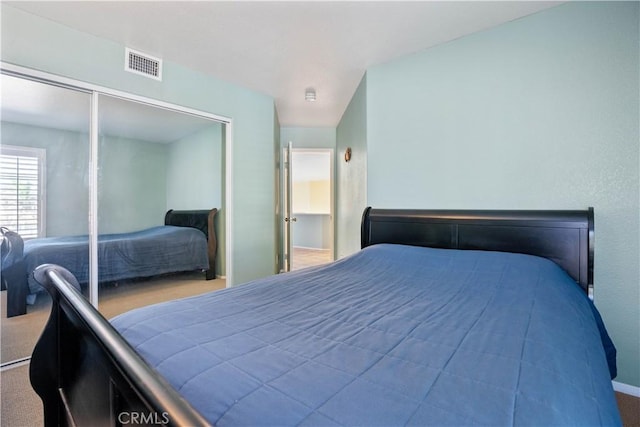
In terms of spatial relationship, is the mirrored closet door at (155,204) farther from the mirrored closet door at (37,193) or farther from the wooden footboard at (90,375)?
the wooden footboard at (90,375)

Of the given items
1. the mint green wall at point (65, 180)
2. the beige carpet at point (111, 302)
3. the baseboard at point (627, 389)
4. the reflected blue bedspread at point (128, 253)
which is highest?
the mint green wall at point (65, 180)

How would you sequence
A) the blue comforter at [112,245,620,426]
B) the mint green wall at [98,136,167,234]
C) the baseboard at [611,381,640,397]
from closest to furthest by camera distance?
the blue comforter at [112,245,620,426] → the baseboard at [611,381,640,397] → the mint green wall at [98,136,167,234]

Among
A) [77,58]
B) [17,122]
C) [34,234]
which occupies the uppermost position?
[77,58]

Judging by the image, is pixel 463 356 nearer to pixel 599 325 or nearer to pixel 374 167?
pixel 599 325

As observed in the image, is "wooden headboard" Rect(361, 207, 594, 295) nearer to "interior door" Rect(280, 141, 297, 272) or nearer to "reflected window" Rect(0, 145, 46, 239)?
"interior door" Rect(280, 141, 297, 272)

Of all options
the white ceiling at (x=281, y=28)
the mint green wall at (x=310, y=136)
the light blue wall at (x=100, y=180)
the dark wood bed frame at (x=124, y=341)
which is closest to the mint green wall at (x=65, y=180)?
the light blue wall at (x=100, y=180)

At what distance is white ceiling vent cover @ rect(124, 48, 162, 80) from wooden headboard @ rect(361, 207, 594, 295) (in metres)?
2.35

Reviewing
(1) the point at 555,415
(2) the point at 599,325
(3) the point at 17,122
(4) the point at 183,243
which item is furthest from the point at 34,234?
(2) the point at 599,325

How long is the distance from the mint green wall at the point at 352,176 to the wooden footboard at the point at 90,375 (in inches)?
89.2

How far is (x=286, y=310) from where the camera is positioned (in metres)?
1.13

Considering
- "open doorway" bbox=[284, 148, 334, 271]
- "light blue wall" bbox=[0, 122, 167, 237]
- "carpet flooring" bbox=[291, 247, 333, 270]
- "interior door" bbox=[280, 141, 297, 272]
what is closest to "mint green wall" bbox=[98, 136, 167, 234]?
"light blue wall" bbox=[0, 122, 167, 237]

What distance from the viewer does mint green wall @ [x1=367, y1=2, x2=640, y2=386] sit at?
1.65 meters

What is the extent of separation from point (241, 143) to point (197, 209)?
93 centimetres

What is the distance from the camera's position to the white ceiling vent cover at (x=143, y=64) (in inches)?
93.7
